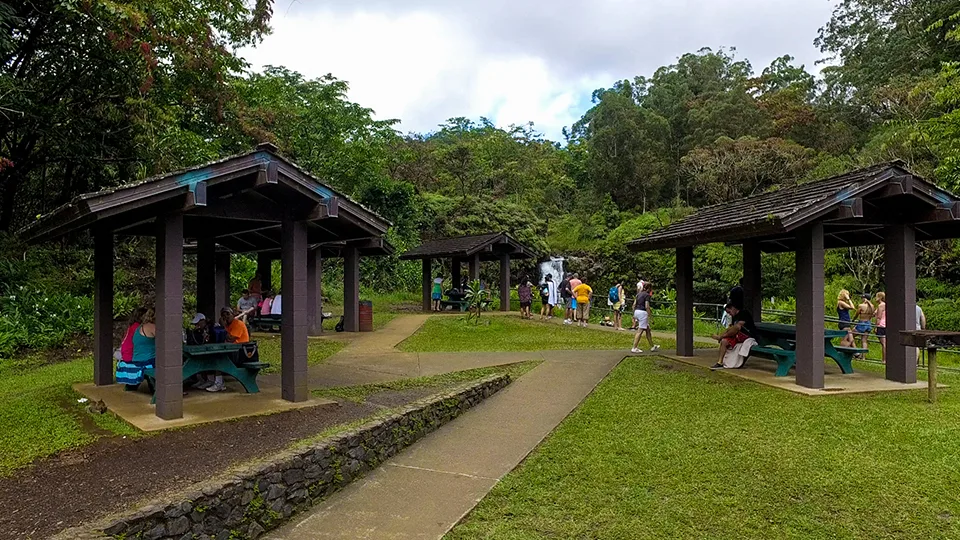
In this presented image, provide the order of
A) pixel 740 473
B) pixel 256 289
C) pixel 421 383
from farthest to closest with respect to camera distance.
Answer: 1. pixel 256 289
2. pixel 421 383
3. pixel 740 473

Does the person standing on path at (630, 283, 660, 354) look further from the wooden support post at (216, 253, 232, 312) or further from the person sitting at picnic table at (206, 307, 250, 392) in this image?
the wooden support post at (216, 253, 232, 312)

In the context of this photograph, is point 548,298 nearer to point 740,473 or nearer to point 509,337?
point 509,337

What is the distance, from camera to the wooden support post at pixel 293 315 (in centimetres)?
759

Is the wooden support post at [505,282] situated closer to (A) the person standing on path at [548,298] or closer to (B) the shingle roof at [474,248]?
(B) the shingle roof at [474,248]

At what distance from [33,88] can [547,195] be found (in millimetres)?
32118

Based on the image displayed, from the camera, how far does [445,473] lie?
18.9 ft

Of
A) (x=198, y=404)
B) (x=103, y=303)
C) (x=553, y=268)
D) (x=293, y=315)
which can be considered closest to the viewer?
(x=198, y=404)

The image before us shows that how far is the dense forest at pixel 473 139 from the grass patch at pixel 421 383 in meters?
8.11

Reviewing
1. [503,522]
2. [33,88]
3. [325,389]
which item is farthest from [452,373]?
[33,88]

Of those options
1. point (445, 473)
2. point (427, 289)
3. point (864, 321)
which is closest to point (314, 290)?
point (427, 289)

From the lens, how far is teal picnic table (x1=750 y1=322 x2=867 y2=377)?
9.56m

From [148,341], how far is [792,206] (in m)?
9.43

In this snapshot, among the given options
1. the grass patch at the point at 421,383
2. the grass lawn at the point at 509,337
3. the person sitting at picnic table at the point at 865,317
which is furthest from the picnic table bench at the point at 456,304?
the person sitting at picnic table at the point at 865,317

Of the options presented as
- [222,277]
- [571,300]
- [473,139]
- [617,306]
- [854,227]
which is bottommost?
[617,306]
